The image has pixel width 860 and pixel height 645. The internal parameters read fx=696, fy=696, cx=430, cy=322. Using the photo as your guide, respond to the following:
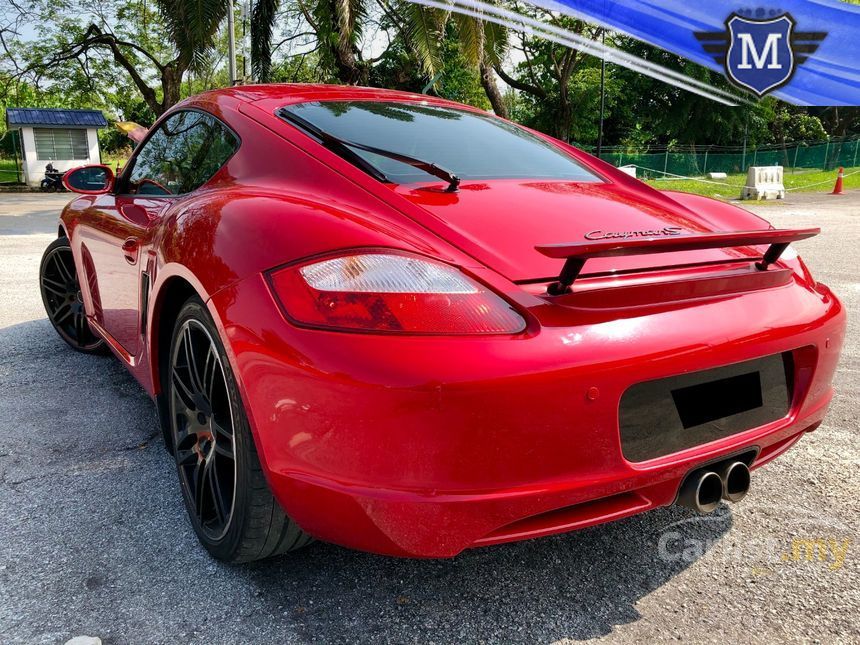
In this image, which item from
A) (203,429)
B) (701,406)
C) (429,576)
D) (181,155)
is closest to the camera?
(701,406)

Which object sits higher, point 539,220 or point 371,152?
point 371,152

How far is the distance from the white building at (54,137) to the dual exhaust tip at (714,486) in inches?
1235

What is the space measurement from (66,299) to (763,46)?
13343mm

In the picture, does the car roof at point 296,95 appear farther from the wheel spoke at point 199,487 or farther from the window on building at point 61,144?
the window on building at point 61,144

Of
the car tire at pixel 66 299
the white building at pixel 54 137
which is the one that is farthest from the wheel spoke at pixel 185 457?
the white building at pixel 54 137

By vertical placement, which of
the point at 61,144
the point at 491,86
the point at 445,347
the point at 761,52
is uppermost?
the point at 761,52

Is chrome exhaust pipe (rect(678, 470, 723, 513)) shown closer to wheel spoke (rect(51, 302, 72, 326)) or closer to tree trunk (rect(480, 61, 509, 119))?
wheel spoke (rect(51, 302, 72, 326))

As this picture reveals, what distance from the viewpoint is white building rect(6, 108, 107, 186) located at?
94.4 feet

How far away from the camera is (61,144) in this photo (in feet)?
98.6

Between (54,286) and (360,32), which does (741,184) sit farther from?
(54,286)

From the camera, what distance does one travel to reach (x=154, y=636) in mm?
1746

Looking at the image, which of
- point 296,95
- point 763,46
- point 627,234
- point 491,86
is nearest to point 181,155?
point 296,95

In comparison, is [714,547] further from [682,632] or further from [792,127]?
[792,127]

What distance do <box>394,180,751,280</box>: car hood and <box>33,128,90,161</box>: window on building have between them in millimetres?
32210
